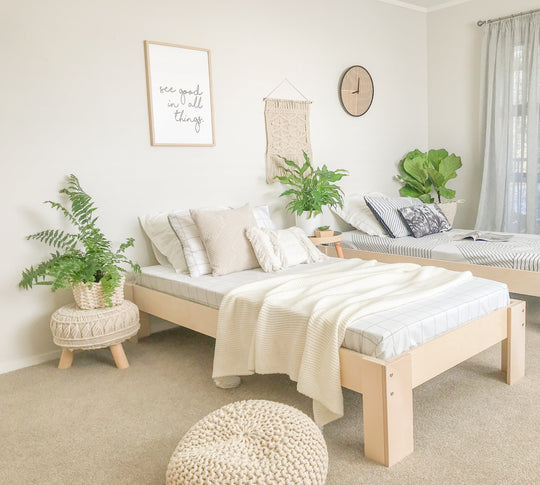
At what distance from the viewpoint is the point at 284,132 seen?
4.05m

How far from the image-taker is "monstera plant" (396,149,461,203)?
4770 mm

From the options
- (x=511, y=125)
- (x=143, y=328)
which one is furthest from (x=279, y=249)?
(x=511, y=125)

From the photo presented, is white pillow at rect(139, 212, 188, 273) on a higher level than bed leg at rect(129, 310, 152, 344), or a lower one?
higher

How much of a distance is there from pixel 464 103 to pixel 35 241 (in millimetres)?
3942

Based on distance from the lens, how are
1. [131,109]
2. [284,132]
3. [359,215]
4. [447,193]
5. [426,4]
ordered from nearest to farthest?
[131,109] → [284,132] → [359,215] → [447,193] → [426,4]

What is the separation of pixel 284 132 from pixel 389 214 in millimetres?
1042

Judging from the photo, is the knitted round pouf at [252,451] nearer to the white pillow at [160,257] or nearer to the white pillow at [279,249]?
the white pillow at [279,249]

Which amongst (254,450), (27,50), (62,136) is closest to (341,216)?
(62,136)

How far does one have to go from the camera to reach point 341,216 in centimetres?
437

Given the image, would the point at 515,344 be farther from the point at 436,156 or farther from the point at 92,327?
the point at 436,156

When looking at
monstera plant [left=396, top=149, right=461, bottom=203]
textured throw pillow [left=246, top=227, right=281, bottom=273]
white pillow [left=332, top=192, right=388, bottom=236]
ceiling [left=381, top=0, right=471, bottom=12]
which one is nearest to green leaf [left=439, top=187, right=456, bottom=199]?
monstera plant [left=396, top=149, right=461, bottom=203]

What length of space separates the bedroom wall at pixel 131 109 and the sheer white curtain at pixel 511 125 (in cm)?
108

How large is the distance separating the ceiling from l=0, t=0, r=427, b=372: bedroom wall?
0.91 ft

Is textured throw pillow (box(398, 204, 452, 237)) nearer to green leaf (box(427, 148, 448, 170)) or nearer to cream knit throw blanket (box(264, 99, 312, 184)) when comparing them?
green leaf (box(427, 148, 448, 170))
